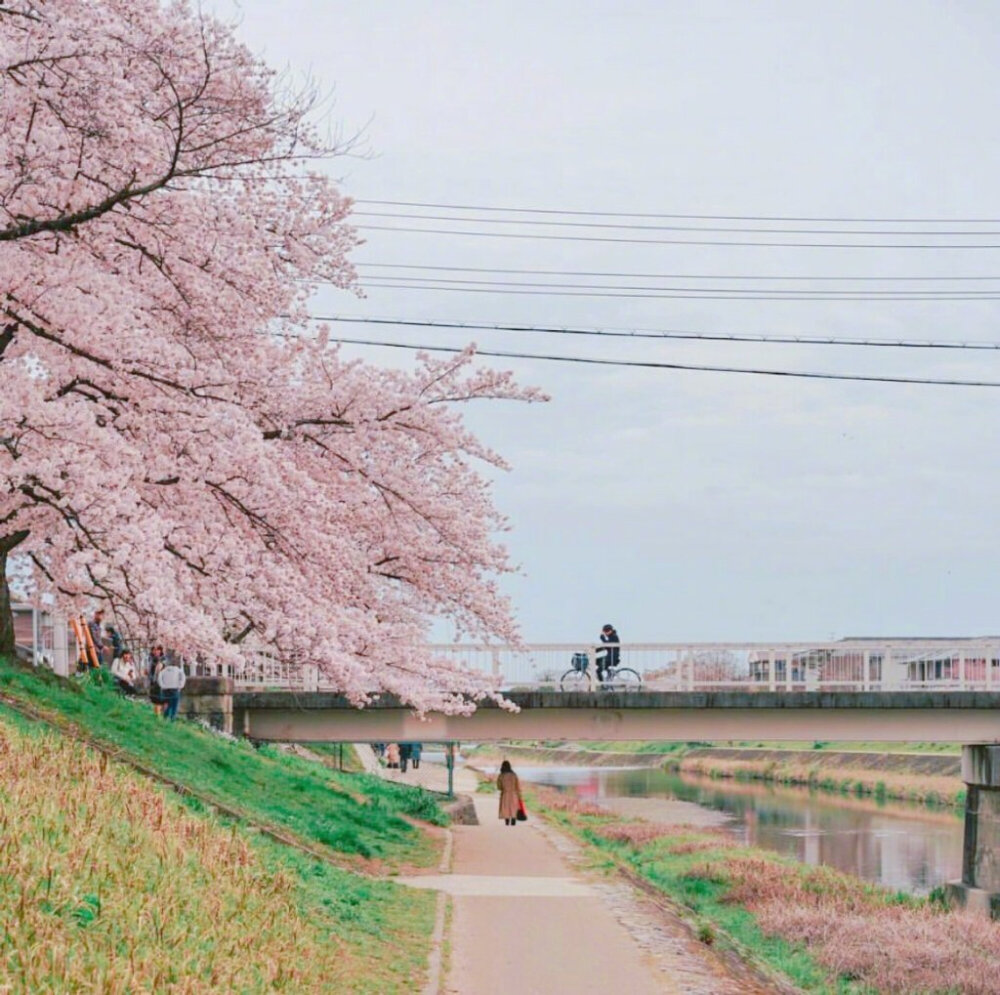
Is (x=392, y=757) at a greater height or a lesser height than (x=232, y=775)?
lesser

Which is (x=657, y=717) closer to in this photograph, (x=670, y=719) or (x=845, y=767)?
(x=670, y=719)

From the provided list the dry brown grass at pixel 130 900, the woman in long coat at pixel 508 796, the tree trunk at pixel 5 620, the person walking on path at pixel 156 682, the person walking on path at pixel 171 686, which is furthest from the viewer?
the woman in long coat at pixel 508 796

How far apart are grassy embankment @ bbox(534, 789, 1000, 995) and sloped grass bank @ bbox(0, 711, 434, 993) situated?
421 cm

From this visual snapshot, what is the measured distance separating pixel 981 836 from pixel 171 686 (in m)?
16.0

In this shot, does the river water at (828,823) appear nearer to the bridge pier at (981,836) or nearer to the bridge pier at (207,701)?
the bridge pier at (981,836)

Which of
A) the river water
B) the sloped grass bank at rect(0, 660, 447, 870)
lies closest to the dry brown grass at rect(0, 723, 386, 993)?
the sloped grass bank at rect(0, 660, 447, 870)

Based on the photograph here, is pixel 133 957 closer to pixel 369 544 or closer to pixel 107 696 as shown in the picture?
pixel 369 544

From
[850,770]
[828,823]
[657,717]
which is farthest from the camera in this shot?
[850,770]

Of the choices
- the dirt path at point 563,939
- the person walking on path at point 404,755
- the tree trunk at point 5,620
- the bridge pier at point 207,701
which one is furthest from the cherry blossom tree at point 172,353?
the person walking on path at point 404,755

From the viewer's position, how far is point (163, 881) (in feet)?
31.8

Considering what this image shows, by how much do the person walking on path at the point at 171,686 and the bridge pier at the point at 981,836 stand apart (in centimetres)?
1489

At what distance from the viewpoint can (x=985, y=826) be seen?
96.9 feet

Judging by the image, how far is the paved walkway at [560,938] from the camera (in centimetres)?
1182

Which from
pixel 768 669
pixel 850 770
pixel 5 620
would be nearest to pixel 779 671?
pixel 768 669
